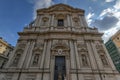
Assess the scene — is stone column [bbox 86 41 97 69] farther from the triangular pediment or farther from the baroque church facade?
the triangular pediment

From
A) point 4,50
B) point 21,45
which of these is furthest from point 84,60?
point 4,50

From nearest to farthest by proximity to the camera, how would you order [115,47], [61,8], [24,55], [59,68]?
1. [59,68]
2. [24,55]
3. [61,8]
4. [115,47]

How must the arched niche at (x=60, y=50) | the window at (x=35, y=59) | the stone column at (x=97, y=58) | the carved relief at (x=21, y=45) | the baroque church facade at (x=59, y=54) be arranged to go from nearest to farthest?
the baroque church facade at (x=59, y=54), the stone column at (x=97, y=58), the window at (x=35, y=59), the arched niche at (x=60, y=50), the carved relief at (x=21, y=45)

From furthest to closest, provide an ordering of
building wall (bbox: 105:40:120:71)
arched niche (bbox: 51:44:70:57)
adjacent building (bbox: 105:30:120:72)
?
adjacent building (bbox: 105:30:120:72)
building wall (bbox: 105:40:120:71)
arched niche (bbox: 51:44:70:57)

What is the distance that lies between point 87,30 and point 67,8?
23.2ft

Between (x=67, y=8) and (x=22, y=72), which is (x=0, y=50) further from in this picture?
(x=67, y=8)

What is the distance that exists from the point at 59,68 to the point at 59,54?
1975mm

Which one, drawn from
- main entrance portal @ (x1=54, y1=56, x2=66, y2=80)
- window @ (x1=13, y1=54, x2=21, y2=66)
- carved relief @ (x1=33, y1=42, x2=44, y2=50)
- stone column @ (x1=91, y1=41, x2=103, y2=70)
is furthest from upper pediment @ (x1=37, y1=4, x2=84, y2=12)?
main entrance portal @ (x1=54, y1=56, x2=66, y2=80)

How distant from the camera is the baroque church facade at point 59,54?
501 inches

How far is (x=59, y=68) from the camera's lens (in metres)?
13.7

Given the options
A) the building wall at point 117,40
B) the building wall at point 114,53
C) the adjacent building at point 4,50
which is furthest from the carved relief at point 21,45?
the building wall at point 117,40

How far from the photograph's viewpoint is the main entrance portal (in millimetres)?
12844

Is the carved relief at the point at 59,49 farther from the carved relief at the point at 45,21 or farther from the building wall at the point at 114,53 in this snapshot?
the building wall at the point at 114,53

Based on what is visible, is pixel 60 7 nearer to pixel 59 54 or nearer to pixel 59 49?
pixel 59 49
